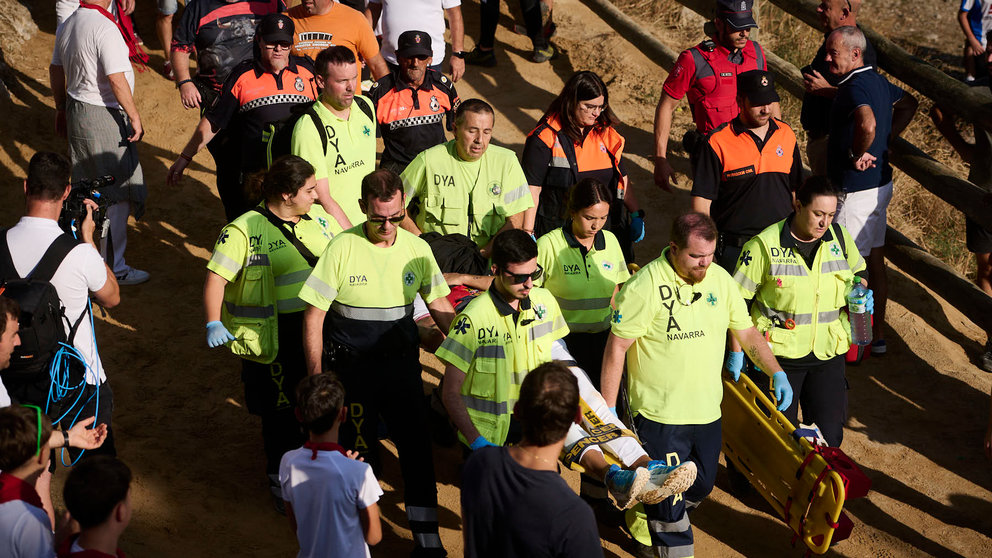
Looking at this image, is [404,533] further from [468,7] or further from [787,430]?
[468,7]

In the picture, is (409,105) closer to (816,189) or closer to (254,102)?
(254,102)

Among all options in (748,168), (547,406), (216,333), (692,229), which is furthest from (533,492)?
(748,168)

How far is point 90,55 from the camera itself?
7410 millimetres

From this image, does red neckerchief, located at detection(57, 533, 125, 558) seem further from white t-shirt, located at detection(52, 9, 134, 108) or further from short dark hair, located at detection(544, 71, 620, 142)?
white t-shirt, located at detection(52, 9, 134, 108)

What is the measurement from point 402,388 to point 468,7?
8302 millimetres

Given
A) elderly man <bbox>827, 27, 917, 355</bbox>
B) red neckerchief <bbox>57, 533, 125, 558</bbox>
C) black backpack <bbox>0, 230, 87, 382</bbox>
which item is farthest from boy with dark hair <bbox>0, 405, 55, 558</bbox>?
elderly man <bbox>827, 27, 917, 355</bbox>

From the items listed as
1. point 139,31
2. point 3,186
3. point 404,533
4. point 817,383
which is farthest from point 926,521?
point 139,31

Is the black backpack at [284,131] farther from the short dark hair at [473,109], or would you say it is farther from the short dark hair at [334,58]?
the short dark hair at [473,109]

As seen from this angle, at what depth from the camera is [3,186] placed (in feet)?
29.2

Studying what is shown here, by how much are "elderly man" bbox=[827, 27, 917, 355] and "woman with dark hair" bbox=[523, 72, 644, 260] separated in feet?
5.60

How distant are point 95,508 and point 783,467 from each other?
11.9 feet

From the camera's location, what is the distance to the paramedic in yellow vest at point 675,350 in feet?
16.7

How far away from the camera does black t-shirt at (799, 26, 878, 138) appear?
7.57 m

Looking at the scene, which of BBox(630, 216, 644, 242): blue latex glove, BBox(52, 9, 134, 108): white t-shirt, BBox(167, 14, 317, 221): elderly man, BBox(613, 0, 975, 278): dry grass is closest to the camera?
BBox(630, 216, 644, 242): blue latex glove
